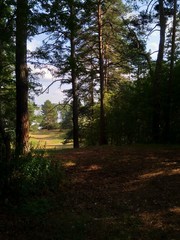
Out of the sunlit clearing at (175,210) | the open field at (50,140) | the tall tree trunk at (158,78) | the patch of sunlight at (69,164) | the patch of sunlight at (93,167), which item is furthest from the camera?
the open field at (50,140)

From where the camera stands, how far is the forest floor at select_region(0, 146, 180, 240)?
15.6ft

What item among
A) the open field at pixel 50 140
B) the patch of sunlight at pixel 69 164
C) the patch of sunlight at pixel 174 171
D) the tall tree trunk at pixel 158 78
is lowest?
the open field at pixel 50 140

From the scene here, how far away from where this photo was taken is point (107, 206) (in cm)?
600

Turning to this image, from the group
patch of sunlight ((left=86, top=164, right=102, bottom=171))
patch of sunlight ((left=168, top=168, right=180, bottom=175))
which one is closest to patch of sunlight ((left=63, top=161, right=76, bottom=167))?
patch of sunlight ((left=86, top=164, right=102, bottom=171))

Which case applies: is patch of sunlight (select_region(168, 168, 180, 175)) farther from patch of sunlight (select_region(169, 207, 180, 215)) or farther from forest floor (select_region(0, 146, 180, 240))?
patch of sunlight (select_region(169, 207, 180, 215))

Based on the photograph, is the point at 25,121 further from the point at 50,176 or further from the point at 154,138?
the point at 154,138

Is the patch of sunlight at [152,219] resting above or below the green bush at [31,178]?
below

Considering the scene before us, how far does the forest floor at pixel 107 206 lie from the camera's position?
15.6ft

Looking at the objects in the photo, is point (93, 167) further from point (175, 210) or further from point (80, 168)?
point (175, 210)

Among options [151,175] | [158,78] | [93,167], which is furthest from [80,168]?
[158,78]

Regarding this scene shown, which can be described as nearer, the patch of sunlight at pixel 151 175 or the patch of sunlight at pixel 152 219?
the patch of sunlight at pixel 152 219

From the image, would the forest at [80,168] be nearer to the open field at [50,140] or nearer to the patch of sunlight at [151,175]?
the patch of sunlight at [151,175]

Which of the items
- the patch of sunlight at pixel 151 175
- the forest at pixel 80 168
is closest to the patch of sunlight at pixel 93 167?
the forest at pixel 80 168

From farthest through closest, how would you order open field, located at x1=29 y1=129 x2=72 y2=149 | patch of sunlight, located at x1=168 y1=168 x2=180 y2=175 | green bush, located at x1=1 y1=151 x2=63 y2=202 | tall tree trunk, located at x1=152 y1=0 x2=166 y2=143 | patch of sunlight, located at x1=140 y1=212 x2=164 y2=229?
open field, located at x1=29 y1=129 x2=72 y2=149
tall tree trunk, located at x1=152 y1=0 x2=166 y2=143
patch of sunlight, located at x1=168 y1=168 x2=180 y2=175
green bush, located at x1=1 y1=151 x2=63 y2=202
patch of sunlight, located at x1=140 y1=212 x2=164 y2=229
